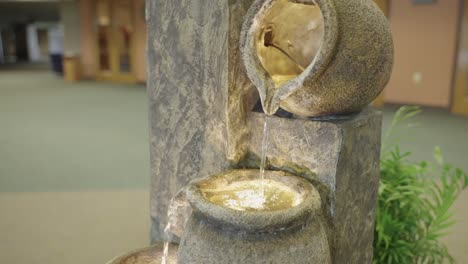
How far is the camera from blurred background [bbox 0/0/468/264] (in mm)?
2838

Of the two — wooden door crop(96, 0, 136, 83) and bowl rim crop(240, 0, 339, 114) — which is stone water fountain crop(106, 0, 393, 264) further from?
wooden door crop(96, 0, 136, 83)

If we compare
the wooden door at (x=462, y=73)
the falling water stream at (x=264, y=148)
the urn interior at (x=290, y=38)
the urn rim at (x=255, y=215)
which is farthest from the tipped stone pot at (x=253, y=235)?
the wooden door at (x=462, y=73)

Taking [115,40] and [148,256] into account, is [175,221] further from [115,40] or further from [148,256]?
[115,40]

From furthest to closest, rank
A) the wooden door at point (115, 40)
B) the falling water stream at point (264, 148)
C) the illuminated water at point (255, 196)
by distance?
1. the wooden door at point (115, 40)
2. the falling water stream at point (264, 148)
3. the illuminated water at point (255, 196)

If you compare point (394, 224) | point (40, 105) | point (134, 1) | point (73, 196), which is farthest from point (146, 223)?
point (134, 1)

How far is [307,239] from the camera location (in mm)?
Result: 1228

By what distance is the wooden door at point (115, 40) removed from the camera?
1036 cm

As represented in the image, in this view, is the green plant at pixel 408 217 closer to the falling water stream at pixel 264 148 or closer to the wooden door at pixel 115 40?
the falling water stream at pixel 264 148

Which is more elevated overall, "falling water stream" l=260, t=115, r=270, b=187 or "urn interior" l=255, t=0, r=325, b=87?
"urn interior" l=255, t=0, r=325, b=87

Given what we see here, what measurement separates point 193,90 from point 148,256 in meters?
0.63

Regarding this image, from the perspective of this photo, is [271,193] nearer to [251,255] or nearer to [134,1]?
[251,255]

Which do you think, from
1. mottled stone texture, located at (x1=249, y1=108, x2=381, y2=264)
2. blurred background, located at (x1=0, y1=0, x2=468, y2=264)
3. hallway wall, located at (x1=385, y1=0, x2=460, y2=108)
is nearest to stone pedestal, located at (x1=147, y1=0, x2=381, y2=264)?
mottled stone texture, located at (x1=249, y1=108, x2=381, y2=264)

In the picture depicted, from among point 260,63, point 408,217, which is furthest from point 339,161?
point 408,217

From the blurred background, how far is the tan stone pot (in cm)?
160
